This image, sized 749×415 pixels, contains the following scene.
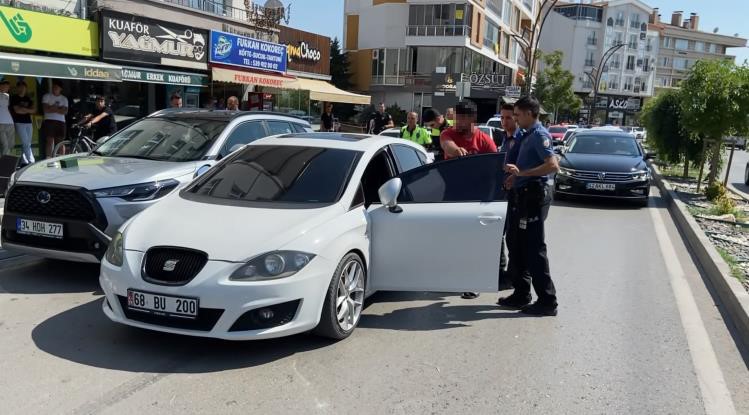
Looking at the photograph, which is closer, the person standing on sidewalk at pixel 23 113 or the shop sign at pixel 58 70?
the shop sign at pixel 58 70

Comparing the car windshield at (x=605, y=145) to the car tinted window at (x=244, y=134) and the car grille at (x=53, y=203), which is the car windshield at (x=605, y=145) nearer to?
the car tinted window at (x=244, y=134)

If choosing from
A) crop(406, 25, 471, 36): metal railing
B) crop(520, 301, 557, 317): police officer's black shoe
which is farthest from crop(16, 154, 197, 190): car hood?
crop(406, 25, 471, 36): metal railing

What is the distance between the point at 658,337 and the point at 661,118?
51.4ft

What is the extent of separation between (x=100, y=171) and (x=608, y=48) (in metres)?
101

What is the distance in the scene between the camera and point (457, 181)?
530 centimetres

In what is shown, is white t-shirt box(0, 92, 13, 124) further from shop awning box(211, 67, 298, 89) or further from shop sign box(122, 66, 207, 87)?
shop awning box(211, 67, 298, 89)

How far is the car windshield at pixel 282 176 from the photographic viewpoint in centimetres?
502

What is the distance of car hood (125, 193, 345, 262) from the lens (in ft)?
13.7

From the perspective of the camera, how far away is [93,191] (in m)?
5.72

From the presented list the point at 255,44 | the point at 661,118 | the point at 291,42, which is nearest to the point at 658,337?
the point at 661,118

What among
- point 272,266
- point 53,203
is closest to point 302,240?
point 272,266

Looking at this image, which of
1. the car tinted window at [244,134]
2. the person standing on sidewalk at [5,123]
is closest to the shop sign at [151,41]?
the person standing on sidewalk at [5,123]

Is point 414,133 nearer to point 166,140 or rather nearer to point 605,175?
point 605,175

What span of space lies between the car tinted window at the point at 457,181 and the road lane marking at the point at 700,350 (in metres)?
1.92
